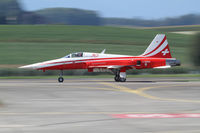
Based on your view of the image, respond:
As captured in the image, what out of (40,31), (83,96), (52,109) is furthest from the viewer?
(40,31)

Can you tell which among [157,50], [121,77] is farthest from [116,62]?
[157,50]

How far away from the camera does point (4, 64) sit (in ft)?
157

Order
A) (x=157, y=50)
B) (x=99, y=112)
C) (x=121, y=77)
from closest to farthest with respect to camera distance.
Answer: (x=99, y=112) → (x=121, y=77) → (x=157, y=50)

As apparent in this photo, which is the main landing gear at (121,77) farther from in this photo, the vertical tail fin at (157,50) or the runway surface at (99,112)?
the runway surface at (99,112)

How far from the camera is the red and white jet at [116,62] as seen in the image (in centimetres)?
3068

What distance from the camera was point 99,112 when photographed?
1461 centimetres

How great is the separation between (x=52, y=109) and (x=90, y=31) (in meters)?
65.5

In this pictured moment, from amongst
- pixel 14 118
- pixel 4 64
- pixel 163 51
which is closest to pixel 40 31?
pixel 4 64

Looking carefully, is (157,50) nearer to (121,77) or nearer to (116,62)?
(116,62)

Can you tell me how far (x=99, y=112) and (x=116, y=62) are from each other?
16856 millimetres

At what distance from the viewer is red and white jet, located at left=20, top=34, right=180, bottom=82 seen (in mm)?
30677

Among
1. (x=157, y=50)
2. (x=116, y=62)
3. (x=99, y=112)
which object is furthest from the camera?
(x=157, y=50)

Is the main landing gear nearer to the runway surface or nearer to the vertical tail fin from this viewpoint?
the vertical tail fin

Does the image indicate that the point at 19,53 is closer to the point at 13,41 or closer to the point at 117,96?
the point at 13,41
